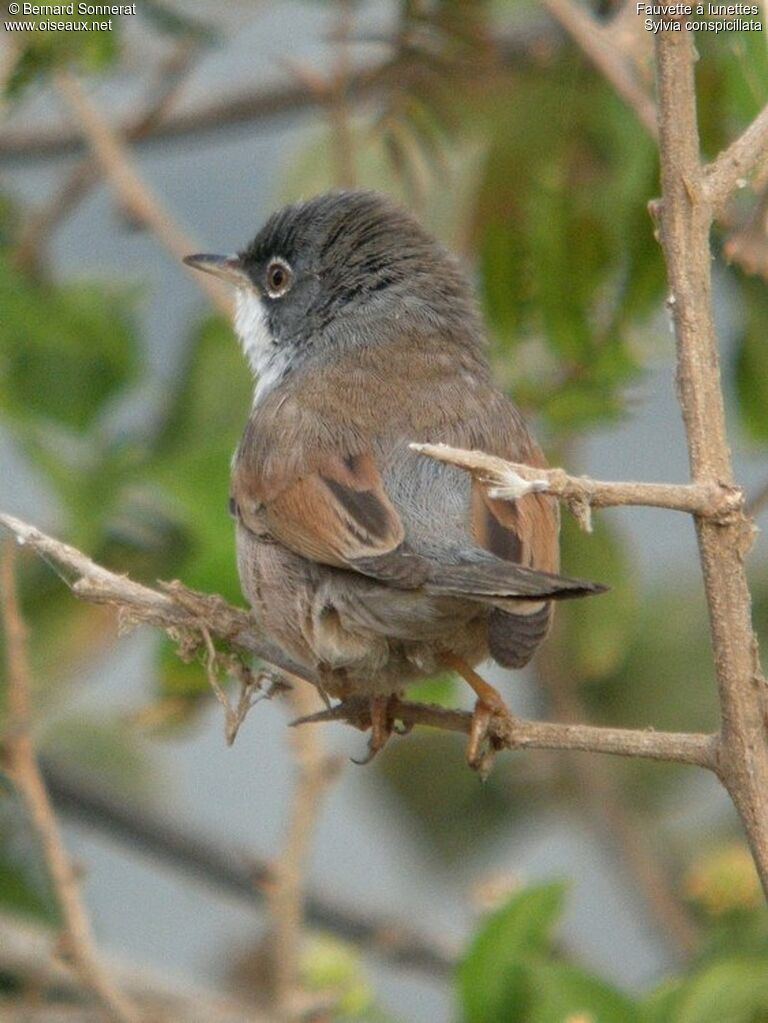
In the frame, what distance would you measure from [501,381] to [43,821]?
1.82 meters

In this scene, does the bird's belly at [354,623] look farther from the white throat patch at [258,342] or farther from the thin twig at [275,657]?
the white throat patch at [258,342]

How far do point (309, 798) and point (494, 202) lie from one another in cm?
203

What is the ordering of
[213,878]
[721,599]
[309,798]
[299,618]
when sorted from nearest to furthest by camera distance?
[721,599], [299,618], [309,798], [213,878]

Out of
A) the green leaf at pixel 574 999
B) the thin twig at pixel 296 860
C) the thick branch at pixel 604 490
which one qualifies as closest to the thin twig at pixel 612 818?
the thin twig at pixel 296 860

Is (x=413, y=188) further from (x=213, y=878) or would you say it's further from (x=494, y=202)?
(x=213, y=878)

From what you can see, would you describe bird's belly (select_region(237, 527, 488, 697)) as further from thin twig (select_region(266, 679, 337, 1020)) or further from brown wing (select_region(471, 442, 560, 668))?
thin twig (select_region(266, 679, 337, 1020))

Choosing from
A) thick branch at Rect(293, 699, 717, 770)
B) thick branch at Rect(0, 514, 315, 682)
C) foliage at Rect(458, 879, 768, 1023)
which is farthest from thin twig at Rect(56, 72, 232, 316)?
foliage at Rect(458, 879, 768, 1023)

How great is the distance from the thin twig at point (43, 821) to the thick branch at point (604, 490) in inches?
56.1

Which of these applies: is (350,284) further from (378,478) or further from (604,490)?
(604,490)

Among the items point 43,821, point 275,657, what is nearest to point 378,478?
point 275,657

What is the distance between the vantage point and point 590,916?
7.18 metres

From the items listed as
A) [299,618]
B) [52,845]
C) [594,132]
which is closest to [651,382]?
[594,132]

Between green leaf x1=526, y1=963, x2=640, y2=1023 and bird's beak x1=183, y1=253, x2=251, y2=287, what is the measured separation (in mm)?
2126

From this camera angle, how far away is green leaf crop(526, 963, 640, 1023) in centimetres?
336
